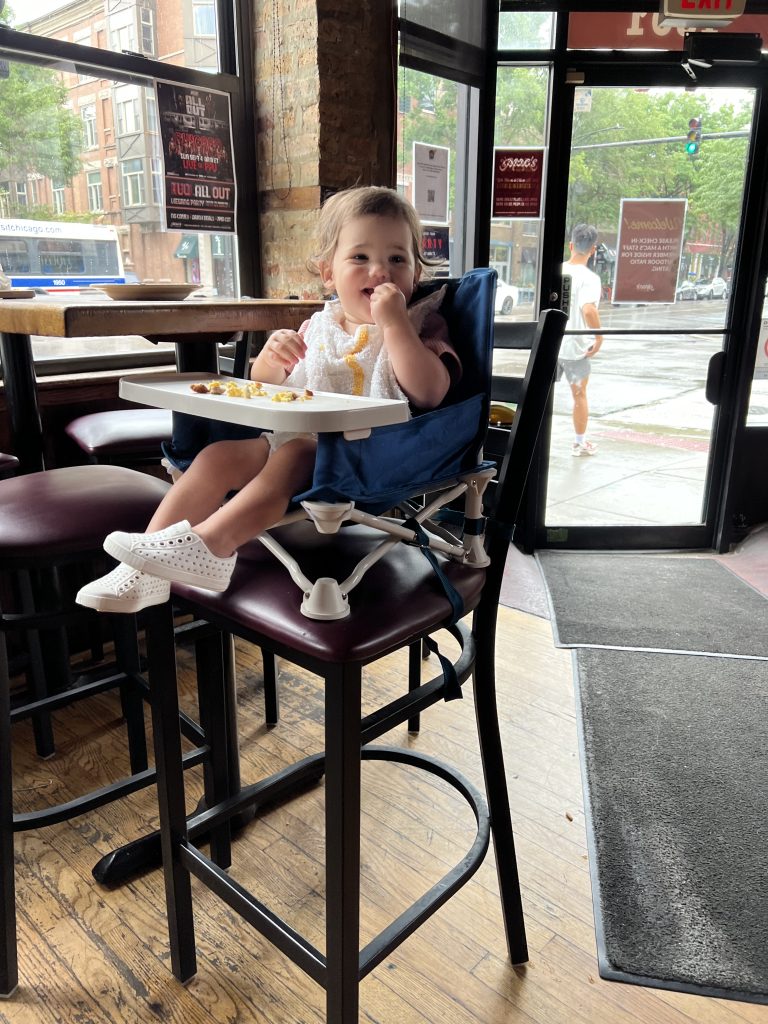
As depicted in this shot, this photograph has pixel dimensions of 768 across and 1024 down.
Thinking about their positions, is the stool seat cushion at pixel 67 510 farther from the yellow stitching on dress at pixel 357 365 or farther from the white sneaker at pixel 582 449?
the white sneaker at pixel 582 449

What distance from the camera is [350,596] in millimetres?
996

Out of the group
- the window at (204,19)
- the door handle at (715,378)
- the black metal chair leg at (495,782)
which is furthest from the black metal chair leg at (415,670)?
the door handle at (715,378)

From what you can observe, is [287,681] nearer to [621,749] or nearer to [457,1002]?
[621,749]

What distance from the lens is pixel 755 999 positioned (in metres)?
1.27

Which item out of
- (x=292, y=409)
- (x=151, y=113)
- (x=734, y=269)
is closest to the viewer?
(x=292, y=409)

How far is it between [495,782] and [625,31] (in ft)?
10.6

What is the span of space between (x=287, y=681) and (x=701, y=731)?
3.97 ft

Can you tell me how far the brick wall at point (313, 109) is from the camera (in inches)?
99.0

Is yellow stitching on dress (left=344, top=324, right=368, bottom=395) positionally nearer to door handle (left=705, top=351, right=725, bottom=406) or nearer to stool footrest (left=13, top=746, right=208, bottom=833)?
stool footrest (left=13, top=746, right=208, bottom=833)

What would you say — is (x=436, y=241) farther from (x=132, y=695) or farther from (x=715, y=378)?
(x=132, y=695)

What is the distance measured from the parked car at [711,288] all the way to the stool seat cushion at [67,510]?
2.98 metres

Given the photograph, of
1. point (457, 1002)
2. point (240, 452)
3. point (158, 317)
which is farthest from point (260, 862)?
point (158, 317)

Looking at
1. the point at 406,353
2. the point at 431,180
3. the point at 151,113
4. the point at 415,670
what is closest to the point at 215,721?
the point at 415,670

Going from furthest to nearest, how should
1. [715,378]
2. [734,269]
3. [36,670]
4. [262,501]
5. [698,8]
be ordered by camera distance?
1. [715,378]
2. [734,269]
3. [698,8]
4. [36,670]
5. [262,501]
